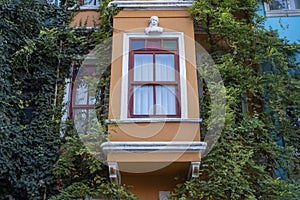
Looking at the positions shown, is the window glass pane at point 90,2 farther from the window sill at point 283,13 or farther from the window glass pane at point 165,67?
the window sill at point 283,13

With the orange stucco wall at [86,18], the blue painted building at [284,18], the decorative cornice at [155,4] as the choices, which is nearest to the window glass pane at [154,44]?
the decorative cornice at [155,4]

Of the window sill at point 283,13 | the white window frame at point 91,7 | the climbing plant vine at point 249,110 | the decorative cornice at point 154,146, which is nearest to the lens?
the decorative cornice at point 154,146

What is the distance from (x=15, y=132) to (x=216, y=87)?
3759mm

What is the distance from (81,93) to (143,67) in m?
1.67

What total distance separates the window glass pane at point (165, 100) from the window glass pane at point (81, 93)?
1.75 metres

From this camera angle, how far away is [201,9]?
766 centimetres

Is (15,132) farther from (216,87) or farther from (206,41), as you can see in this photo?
(206,41)

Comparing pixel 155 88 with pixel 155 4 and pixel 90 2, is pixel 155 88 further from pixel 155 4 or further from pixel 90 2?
pixel 90 2

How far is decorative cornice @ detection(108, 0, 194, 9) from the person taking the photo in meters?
7.80

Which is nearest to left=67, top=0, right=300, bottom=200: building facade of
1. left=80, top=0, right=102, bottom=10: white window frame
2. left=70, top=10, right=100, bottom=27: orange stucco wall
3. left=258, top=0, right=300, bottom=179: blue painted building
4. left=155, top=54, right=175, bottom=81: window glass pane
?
left=155, top=54, right=175, bottom=81: window glass pane

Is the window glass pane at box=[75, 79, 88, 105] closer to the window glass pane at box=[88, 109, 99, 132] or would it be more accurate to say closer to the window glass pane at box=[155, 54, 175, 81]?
the window glass pane at box=[88, 109, 99, 132]

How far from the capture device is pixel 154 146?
20.6 feet

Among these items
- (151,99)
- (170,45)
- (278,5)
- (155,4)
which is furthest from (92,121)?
(278,5)

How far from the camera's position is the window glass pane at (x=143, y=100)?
6840 mm
